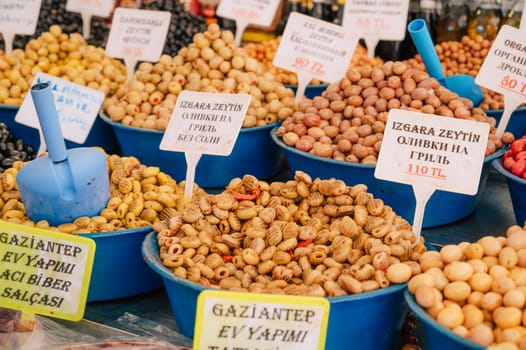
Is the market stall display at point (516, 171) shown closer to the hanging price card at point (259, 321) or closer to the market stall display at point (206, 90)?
the market stall display at point (206, 90)

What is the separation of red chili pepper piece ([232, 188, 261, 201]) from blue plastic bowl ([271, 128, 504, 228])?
377 millimetres

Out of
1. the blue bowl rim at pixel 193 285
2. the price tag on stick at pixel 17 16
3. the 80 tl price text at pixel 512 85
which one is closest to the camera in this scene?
the blue bowl rim at pixel 193 285

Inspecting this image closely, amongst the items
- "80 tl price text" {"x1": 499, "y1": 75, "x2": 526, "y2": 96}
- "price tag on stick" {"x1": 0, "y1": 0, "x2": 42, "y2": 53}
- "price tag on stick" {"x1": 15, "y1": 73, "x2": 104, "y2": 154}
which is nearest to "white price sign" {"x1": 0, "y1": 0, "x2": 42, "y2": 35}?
"price tag on stick" {"x1": 0, "y1": 0, "x2": 42, "y2": 53}

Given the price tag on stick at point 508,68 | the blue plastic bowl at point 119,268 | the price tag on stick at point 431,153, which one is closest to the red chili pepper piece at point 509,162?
the price tag on stick at point 508,68

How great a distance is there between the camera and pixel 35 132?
7.87 feet

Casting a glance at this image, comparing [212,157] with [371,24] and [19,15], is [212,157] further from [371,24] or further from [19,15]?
[19,15]

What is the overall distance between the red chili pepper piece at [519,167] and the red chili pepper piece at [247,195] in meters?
0.72

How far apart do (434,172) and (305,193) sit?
281 mm

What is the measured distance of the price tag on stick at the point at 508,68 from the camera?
2.03 meters

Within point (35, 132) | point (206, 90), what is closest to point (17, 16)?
point (35, 132)

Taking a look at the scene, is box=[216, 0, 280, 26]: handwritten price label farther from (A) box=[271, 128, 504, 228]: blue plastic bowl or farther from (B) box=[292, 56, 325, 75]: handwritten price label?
(A) box=[271, 128, 504, 228]: blue plastic bowl

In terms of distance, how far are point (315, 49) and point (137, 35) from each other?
722 mm

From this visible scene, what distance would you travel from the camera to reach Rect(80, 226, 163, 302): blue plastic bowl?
1515 millimetres

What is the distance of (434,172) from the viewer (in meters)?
1.47
